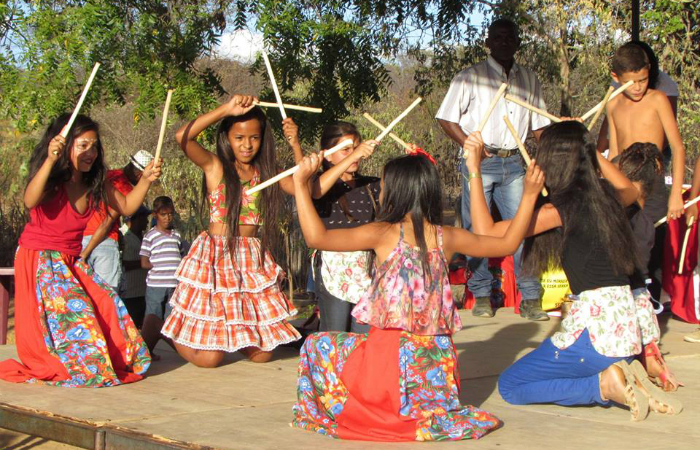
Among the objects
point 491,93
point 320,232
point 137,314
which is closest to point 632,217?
point 491,93

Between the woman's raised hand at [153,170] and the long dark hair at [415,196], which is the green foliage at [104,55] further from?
the long dark hair at [415,196]

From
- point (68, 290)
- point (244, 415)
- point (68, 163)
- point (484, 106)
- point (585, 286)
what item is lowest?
point (244, 415)

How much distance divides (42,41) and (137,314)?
2535 mm

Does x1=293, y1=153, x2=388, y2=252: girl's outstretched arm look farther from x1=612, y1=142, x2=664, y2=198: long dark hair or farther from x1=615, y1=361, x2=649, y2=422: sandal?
x1=612, y1=142, x2=664, y2=198: long dark hair

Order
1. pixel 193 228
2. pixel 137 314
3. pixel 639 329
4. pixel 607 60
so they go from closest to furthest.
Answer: pixel 639 329
pixel 137 314
pixel 193 228
pixel 607 60

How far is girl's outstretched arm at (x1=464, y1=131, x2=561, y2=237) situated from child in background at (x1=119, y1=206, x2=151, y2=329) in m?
4.59

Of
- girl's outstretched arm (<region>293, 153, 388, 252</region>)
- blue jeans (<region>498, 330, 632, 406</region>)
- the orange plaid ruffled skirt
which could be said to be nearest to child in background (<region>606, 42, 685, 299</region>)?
blue jeans (<region>498, 330, 632, 406</region>)

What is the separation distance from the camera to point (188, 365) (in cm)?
608

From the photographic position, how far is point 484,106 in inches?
307

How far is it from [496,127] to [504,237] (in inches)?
135

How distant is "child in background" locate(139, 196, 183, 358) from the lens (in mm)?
7688

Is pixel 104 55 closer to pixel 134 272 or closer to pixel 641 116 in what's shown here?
pixel 134 272

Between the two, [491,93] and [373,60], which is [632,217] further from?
[373,60]

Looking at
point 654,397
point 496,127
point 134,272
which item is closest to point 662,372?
point 654,397
